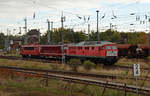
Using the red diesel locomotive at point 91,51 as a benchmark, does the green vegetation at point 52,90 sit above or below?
below

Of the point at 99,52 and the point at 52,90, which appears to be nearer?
the point at 52,90

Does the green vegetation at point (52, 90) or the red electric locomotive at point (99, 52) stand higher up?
the red electric locomotive at point (99, 52)

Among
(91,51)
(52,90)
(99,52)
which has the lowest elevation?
(52,90)

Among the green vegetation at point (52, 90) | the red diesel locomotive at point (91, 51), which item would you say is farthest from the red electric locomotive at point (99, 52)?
the green vegetation at point (52, 90)

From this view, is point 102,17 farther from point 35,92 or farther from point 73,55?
point 35,92

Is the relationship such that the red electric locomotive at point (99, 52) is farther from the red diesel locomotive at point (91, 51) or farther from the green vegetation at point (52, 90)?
the green vegetation at point (52, 90)

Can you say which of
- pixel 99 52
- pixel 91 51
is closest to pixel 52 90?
pixel 99 52

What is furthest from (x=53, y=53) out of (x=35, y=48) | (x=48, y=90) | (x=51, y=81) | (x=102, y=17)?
(x=48, y=90)

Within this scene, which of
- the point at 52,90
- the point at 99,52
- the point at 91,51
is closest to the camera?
the point at 52,90

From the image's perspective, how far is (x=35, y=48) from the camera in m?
45.8

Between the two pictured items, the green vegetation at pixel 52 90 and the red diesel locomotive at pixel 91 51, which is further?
the red diesel locomotive at pixel 91 51

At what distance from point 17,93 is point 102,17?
23872 mm

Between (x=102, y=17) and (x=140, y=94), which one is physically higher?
(x=102, y=17)

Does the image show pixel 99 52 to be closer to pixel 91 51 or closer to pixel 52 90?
pixel 91 51
